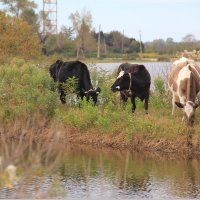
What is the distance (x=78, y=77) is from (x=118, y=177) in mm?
8108

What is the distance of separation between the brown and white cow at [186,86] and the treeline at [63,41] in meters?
10.6

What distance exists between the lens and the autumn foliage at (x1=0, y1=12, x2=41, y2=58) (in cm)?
3588

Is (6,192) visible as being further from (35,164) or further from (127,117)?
(127,117)

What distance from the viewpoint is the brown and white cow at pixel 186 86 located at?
1820 centimetres

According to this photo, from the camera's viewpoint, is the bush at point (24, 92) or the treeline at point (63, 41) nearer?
the bush at point (24, 92)

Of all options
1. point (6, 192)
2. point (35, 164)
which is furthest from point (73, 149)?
point (35, 164)

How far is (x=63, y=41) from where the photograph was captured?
73.5 meters

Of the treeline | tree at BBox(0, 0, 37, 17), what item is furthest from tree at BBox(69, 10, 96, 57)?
tree at BBox(0, 0, 37, 17)

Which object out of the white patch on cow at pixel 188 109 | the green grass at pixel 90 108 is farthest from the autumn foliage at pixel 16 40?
the white patch on cow at pixel 188 109

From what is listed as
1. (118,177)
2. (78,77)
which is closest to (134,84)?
(78,77)

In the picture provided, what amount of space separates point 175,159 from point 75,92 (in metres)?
5.72

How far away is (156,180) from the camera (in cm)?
1446

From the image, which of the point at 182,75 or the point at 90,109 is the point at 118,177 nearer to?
the point at 90,109

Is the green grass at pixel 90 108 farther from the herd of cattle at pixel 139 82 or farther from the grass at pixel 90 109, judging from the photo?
the herd of cattle at pixel 139 82
